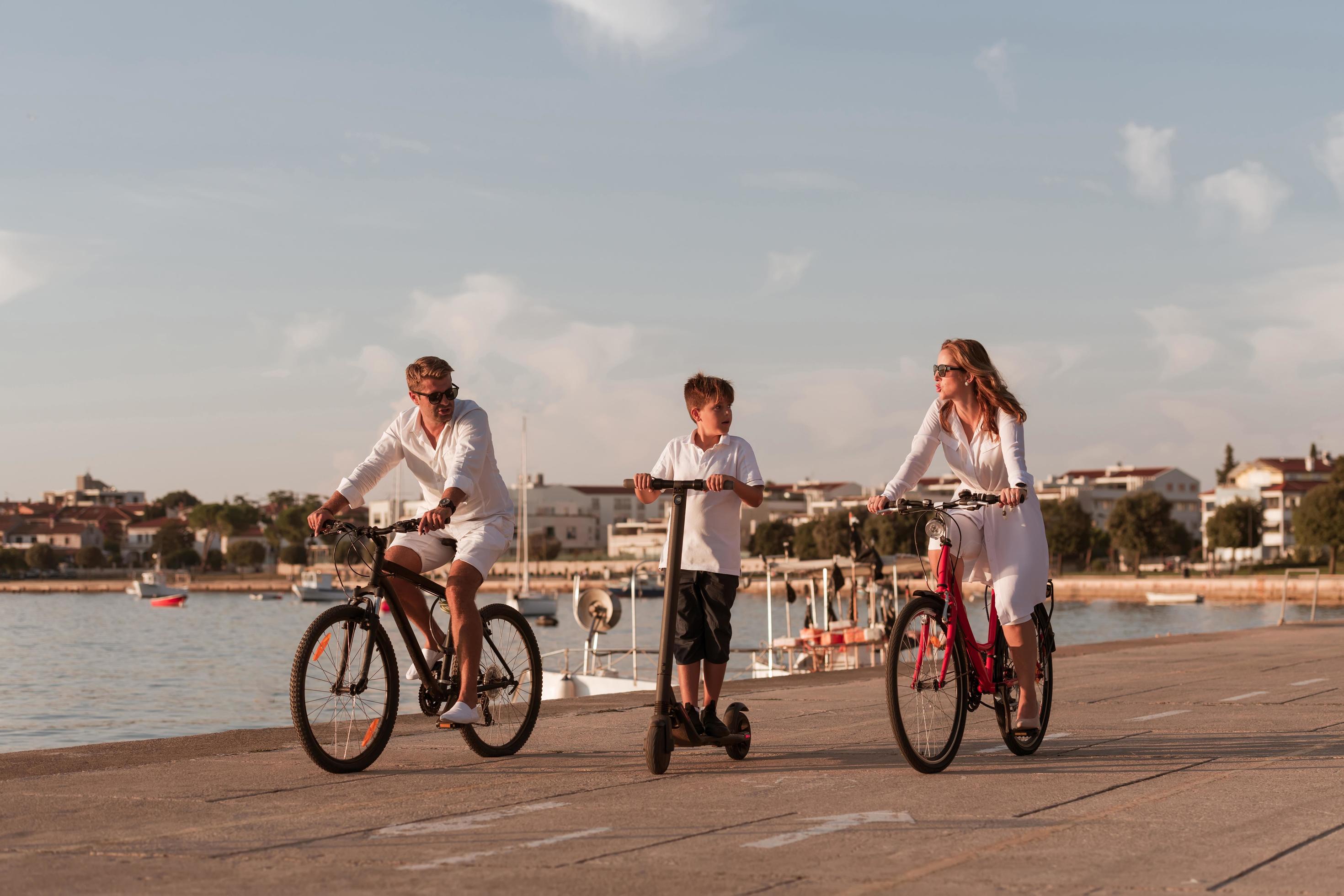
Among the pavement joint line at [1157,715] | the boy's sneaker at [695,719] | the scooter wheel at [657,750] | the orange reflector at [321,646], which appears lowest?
the pavement joint line at [1157,715]

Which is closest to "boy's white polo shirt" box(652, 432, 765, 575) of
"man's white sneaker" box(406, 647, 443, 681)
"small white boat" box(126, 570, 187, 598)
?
"man's white sneaker" box(406, 647, 443, 681)

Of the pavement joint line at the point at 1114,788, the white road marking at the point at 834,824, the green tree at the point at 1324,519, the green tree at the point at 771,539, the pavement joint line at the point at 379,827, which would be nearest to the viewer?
the pavement joint line at the point at 379,827

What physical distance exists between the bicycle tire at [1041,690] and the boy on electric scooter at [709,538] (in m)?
1.27

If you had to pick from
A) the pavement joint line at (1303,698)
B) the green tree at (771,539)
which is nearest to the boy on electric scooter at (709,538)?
the pavement joint line at (1303,698)

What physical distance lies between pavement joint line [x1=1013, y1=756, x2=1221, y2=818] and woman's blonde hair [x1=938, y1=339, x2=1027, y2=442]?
1645mm

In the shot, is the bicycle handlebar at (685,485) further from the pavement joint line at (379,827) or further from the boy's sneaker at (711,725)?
the pavement joint line at (379,827)

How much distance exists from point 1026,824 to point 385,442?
349 centimetres

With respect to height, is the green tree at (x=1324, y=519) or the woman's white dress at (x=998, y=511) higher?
the green tree at (x=1324, y=519)

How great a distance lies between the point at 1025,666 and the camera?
7242 mm

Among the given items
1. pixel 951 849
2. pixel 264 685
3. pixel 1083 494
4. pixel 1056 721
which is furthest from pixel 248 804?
pixel 1083 494

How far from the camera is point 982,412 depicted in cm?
719

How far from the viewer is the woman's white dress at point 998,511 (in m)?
7.09

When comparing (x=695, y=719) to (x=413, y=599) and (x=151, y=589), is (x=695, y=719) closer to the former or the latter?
(x=413, y=599)

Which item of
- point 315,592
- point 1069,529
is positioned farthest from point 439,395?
point 1069,529
